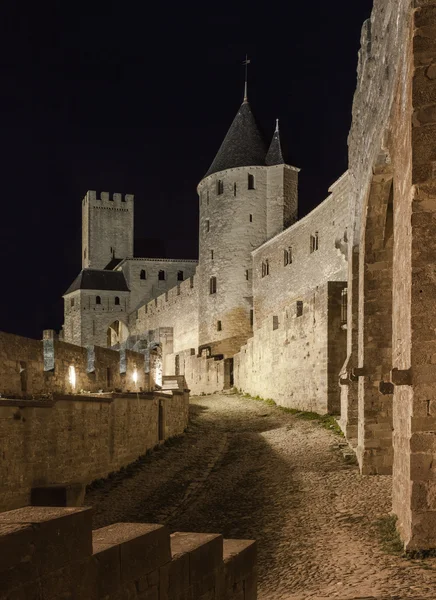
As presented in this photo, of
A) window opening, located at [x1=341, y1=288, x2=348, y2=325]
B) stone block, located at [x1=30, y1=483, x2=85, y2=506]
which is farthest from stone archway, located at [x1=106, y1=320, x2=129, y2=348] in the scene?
stone block, located at [x1=30, y1=483, x2=85, y2=506]

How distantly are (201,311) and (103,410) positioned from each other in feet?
96.1

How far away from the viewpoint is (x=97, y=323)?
57.9 m

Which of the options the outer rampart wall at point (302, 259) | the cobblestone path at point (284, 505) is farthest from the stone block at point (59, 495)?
the outer rampart wall at point (302, 259)

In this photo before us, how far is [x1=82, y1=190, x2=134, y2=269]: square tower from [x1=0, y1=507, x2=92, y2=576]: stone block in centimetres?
6319

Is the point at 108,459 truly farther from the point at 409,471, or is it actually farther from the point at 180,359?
the point at 180,359

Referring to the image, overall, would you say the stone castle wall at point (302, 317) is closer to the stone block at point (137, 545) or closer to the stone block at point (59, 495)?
the stone block at point (59, 495)

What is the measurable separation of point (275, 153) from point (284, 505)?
33.1 meters

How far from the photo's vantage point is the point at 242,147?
4066cm

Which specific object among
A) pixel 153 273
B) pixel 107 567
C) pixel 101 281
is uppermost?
pixel 153 273

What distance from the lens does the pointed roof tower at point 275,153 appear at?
39537mm

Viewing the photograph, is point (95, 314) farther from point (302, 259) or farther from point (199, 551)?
point (199, 551)

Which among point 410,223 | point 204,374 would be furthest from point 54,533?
point 204,374

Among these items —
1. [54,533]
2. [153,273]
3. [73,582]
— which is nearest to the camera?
[54,533]

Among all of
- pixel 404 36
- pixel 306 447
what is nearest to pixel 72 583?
pixel 404 36
